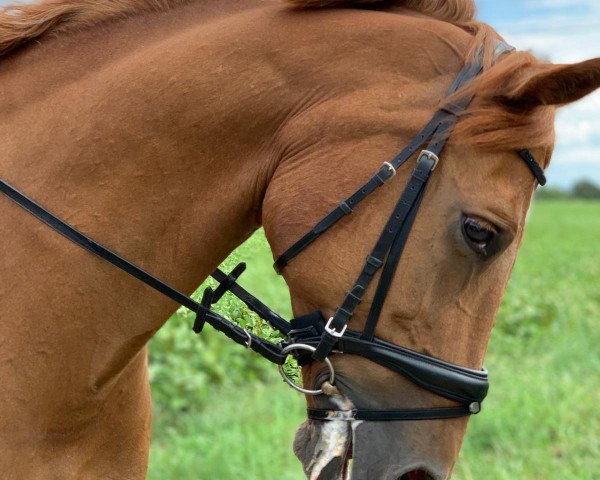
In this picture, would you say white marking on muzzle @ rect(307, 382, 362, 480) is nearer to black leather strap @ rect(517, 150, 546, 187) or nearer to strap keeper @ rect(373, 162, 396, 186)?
strap keeper @ rect(373, 162, 396, 186)

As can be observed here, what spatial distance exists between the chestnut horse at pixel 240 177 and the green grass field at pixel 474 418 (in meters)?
0.69

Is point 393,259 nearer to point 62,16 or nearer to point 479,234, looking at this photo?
point 479,234

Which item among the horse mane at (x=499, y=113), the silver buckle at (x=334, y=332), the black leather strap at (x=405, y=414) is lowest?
the black leather strap at (x=405, y=414)

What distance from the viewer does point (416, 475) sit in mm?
2236

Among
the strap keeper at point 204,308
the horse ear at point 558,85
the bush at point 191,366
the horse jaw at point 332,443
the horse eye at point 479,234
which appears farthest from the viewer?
the bush at point 191,366

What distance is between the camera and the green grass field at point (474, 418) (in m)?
5.70

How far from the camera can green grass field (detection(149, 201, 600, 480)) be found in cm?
570

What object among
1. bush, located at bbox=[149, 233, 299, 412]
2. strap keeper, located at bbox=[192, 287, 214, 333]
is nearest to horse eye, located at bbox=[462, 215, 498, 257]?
strap keeper, located at bbox=[192, 287, 214, 333]

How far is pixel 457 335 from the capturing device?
7.14 feet

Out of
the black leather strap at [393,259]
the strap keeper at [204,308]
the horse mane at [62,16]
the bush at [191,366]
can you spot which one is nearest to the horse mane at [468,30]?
the horse mane at [62,16]

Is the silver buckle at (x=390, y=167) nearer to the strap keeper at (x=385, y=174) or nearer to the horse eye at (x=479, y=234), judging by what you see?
the strap keeper at (x=385, y=174)

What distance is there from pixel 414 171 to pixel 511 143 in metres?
0.26

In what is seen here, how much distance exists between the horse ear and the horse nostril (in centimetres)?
103

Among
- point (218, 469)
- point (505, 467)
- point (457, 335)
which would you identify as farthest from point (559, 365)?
point (457, 335)
